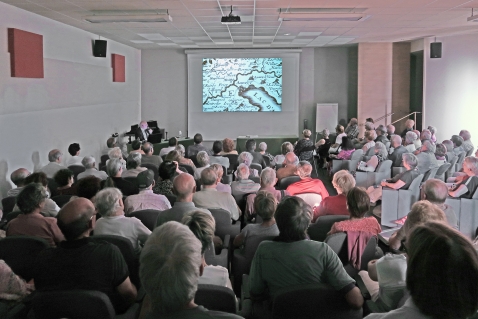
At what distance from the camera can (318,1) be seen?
8.18 metres

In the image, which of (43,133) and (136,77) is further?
(136,77)

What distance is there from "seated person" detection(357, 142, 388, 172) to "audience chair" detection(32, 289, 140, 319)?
23.4 ft

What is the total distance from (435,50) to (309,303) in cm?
1251

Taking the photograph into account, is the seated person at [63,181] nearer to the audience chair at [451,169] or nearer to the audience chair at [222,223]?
the audience chair at [222,223]

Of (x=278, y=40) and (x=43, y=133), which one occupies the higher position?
(x=278, y=40)

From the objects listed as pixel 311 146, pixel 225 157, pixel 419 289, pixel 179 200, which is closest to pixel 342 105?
pixel 311 146

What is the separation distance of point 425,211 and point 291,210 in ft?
3.15

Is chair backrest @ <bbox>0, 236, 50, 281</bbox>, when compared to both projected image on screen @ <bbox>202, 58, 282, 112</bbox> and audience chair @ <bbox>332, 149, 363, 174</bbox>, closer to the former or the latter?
audience chair @ <bbox>332, 149, 363, 174</bbox>

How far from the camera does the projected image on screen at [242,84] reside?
55.4 ft

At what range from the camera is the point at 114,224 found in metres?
3.96

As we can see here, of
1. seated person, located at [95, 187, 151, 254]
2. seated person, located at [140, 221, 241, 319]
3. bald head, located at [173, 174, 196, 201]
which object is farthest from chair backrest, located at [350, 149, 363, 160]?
seated person, located at [140, 221, 241, 319]

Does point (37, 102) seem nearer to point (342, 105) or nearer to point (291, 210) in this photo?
point (291, 210)

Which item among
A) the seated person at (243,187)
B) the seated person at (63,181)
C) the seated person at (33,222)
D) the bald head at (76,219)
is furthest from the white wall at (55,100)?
the bald head at (76,219)

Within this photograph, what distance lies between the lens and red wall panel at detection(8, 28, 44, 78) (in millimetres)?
8305
